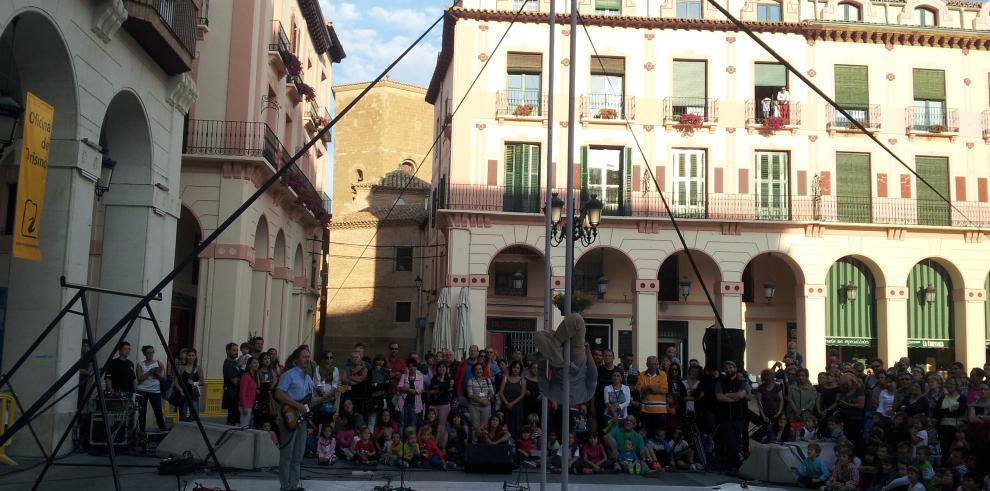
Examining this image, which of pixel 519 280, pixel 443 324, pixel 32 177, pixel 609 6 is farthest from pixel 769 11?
pixel 32 177

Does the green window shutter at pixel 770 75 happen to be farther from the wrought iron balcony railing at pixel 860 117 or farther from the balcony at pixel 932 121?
the balcony at pixel 932 121

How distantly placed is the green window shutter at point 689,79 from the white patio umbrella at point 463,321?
9.92 m

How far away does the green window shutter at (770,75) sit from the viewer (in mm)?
30266

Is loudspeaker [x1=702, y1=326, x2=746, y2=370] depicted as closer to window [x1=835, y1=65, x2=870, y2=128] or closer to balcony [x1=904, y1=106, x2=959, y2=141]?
window [x1=835, y1=65, x2=870, y2=128]

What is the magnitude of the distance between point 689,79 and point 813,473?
1911 cm

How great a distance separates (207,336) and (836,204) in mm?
20013

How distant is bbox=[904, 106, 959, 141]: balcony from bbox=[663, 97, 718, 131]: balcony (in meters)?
6.56

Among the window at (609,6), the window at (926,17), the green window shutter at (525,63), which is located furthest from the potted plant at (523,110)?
the window at (926,17)

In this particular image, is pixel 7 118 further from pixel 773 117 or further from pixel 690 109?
pixel 773 117

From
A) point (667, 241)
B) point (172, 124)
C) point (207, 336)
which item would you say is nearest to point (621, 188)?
point (667, 241)

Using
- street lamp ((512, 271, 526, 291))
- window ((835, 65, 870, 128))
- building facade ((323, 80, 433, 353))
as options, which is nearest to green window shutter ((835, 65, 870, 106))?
window ((835, 65, 870, 128))

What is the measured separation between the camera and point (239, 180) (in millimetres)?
23031

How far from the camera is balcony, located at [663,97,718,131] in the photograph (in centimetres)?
2950

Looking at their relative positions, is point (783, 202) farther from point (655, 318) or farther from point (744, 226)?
point (655, 318)
